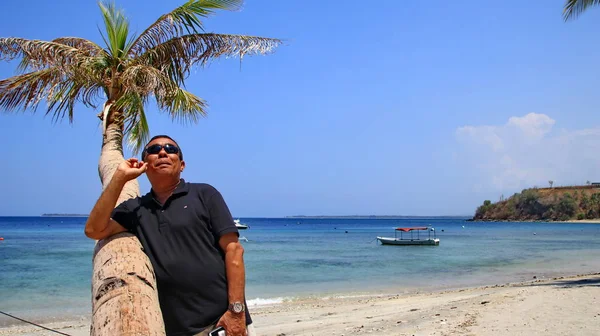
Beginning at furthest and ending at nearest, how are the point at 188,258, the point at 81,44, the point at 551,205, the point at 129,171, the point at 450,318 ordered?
the point at 551,205 → the point at 450,318 → the point at 81,44 → the point at 129,171 → the point at 188,258

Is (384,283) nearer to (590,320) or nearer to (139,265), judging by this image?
(590,320)

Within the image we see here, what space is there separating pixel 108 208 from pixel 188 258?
0.56 m

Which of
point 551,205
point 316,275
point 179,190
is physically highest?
point 551,205

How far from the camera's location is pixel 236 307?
3129 millimetres

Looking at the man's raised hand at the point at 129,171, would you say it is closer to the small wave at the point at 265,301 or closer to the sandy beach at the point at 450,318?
the sandy beach at the point at 450,318

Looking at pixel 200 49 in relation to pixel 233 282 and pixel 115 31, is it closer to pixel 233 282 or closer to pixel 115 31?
pixel 115 31

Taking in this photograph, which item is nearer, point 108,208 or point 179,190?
point 108,208

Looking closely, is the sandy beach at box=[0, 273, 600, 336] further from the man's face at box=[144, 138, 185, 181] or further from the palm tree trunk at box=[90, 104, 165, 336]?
the palm tree trunk at box=[90, 104, 165, 336]

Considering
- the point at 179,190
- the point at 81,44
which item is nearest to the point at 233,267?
the point at 179,190

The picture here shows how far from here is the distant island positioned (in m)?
120

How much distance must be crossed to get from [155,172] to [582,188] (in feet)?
445

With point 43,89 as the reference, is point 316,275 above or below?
below

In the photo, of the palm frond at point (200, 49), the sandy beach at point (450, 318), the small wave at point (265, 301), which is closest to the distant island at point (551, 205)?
the small wave at point (265, 301)

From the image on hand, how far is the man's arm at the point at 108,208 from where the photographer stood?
3160mm
